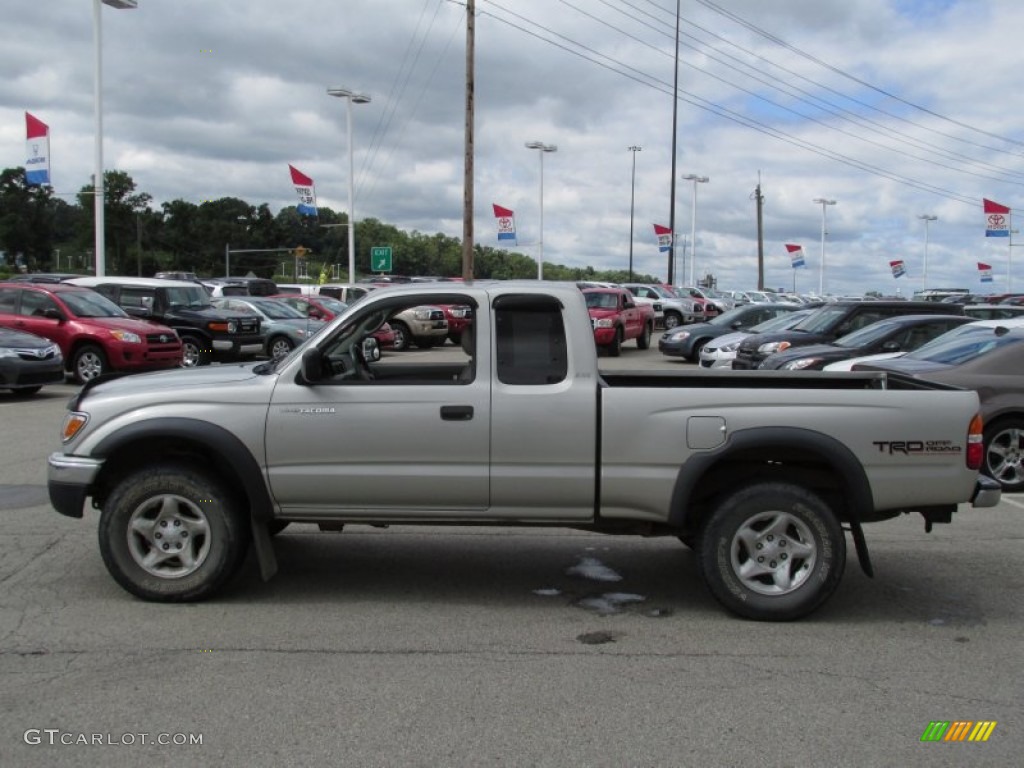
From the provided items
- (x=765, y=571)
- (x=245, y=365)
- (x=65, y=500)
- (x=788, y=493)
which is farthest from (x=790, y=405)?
(x=65, y=500)

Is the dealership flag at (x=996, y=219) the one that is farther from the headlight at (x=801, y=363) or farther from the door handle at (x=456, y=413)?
the door handle at (x=456, y=413)

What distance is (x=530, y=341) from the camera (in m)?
5.38

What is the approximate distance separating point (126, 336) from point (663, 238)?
38088mm

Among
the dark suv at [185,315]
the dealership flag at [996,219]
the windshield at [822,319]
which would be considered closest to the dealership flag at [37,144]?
the dark suv at [185,315]

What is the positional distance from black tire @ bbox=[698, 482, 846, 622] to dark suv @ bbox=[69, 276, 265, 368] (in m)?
17.1

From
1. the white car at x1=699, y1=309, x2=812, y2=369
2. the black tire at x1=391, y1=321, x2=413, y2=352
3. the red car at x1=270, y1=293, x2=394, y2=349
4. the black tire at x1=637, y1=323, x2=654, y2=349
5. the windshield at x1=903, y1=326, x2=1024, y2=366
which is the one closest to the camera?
the windshield at x1=903, y1=326, x2=1024, y2=366

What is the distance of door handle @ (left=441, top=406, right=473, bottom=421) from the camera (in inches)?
203

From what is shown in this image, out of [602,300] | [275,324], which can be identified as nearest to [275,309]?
[275,324]

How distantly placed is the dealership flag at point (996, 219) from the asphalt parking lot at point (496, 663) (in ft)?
143

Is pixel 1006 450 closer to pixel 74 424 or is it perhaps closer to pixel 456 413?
pixel 456 413

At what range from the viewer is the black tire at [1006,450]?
29.1ft

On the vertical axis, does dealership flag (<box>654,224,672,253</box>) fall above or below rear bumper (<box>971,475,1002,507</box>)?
above

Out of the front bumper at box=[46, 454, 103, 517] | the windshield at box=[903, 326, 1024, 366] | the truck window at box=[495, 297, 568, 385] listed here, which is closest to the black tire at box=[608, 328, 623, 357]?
the windshield at box=[903, 326, 1024, 366]

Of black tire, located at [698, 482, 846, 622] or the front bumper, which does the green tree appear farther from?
black tire, located at [698, 482, 846, 622]
